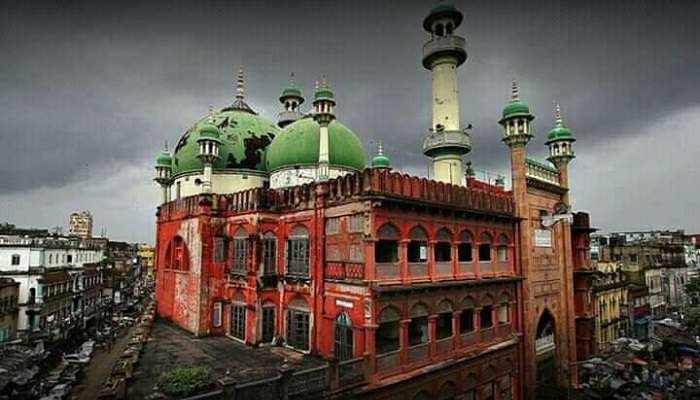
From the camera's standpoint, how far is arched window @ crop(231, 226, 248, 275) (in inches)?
810

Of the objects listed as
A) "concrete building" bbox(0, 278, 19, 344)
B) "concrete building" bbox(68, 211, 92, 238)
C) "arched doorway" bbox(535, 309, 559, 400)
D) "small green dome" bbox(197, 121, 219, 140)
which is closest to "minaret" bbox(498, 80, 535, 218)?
"arched doorway" bbox(535, 309, 559, 400)

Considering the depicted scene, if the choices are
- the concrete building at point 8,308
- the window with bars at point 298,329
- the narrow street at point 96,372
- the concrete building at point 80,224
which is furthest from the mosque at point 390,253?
the concrete building at point 80,224

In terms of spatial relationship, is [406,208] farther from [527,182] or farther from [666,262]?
[666,262]

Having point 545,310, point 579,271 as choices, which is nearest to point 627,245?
point 579,271

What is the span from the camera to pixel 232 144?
26.7m

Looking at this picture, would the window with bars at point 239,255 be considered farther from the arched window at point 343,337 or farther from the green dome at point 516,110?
the green dome at point 516,110

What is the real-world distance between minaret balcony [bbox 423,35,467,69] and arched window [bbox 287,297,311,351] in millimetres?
16902

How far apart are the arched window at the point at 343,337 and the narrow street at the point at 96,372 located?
1388 centimetres

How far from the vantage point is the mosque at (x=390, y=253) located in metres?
15.6

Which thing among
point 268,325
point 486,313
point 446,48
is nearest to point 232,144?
point 268,325

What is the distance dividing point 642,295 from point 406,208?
41317 mm

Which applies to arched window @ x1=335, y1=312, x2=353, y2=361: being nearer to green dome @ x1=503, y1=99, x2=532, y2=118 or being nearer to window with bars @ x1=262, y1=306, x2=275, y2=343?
window with bars @ x1=262, y1=306, x2=275, y2=343

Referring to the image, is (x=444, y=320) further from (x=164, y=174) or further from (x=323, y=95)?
(x=164, y=174)

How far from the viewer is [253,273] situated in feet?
64.6
